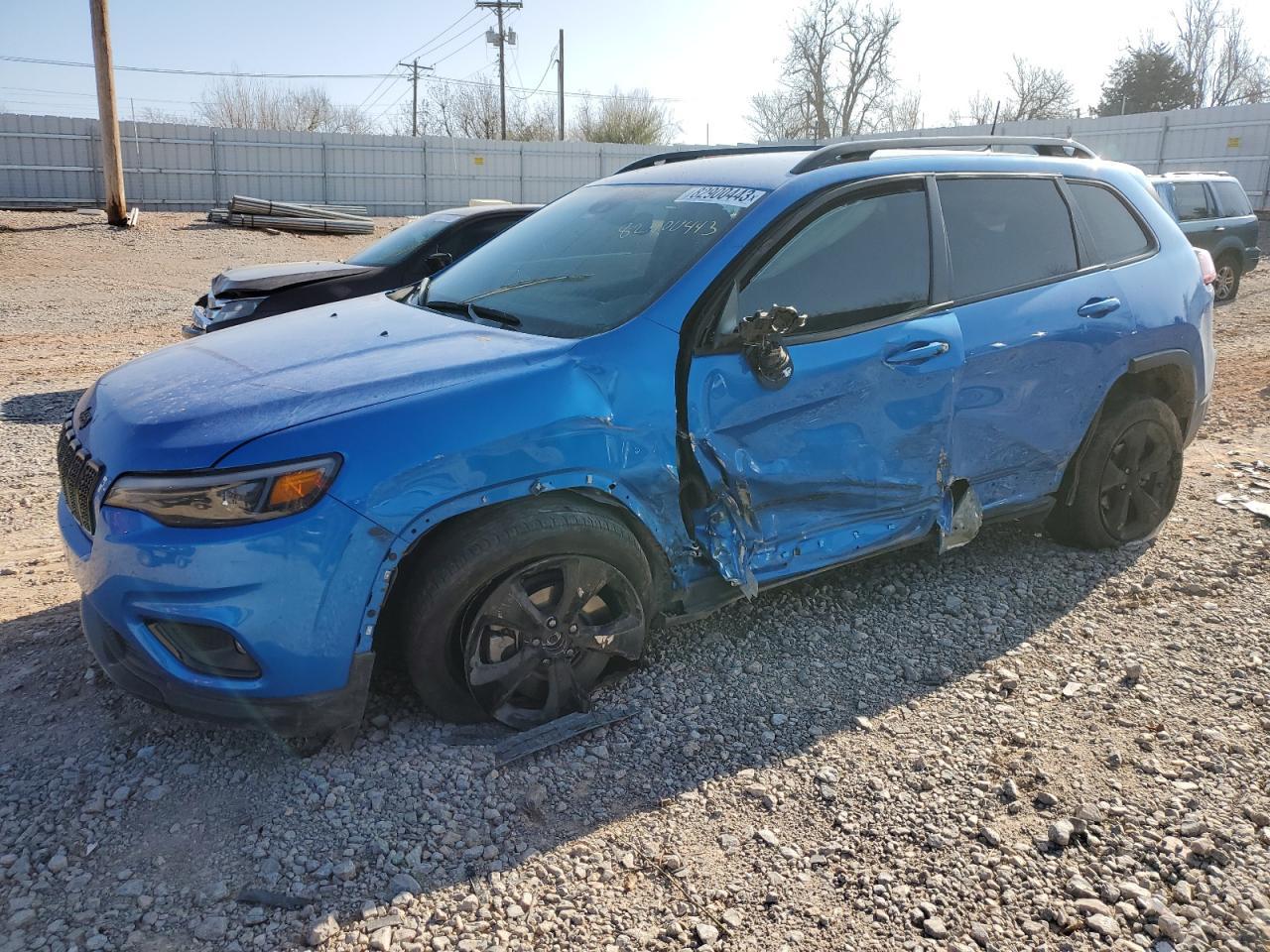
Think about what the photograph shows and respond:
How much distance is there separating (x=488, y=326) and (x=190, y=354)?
1.05m

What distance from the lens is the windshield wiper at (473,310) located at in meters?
3.59

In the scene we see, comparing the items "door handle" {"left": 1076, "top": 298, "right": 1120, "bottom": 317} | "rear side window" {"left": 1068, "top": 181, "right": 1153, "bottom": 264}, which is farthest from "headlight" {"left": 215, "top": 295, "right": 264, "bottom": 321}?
"door handle" {"left": 1076, "top": 298, "right": 1120, "bottom": 317}

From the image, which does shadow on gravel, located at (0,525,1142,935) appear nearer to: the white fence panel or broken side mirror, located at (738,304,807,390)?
broken side mirror, located at (738,304,807,390)

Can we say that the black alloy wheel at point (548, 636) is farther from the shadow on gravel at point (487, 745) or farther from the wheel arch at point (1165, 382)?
the wheel arch at point (1165, 382)

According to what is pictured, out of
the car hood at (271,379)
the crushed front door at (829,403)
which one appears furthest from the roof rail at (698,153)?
the car hood at (271,379)

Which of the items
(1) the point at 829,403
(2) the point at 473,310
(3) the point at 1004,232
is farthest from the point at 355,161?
(1) the point at 829,403

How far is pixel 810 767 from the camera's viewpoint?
10.3ft

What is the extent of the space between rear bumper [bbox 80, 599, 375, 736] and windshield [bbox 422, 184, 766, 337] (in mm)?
1333

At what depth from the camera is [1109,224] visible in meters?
4.64

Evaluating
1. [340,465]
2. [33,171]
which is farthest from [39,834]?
[33,171]

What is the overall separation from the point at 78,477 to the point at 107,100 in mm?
19764

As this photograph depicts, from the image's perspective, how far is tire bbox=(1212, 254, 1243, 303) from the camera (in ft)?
50.0

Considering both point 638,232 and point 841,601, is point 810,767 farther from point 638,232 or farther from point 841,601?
point 638,232

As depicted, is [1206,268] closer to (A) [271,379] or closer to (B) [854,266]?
(B) [854,266]
